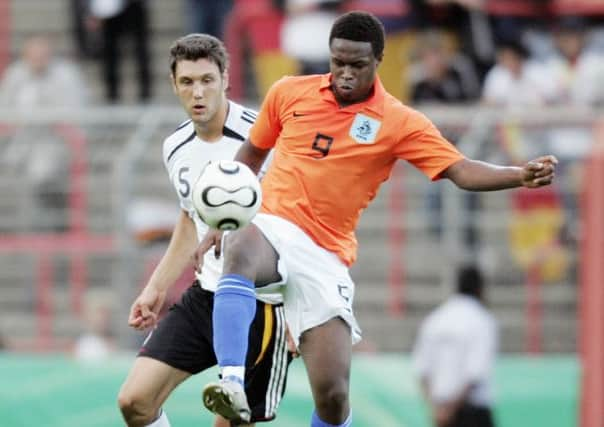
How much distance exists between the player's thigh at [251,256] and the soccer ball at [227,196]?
24cm

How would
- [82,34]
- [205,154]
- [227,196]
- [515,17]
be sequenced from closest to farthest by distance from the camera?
[227,196], [205,154], [515,17], [82,34]

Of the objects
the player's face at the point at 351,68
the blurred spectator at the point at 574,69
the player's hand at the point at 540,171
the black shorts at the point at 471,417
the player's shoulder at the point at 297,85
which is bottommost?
the black shorts at the point at 471,417

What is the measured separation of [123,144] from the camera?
44.3ft

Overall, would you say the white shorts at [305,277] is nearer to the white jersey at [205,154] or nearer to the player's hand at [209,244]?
the player's hand at [209,244]

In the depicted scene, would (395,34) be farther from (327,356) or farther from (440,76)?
(327,356)

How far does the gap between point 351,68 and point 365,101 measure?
0.24 m

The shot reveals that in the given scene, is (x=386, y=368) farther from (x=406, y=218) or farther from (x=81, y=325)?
(x=81, y=325)

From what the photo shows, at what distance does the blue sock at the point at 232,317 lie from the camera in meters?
7.91

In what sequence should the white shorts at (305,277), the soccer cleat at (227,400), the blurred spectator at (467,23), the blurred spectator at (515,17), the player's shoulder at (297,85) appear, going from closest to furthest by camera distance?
the soccer cleat at (227,400) < the white shorts at (305,277) < the player's shoulder at (297,85) < the blurred spectator at (467,23) < the blurred spectator at (515,17)

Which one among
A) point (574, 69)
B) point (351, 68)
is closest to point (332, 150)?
point (351, 68)

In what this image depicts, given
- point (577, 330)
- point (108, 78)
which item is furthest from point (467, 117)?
point (108, 78)

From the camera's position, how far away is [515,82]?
46.3ft

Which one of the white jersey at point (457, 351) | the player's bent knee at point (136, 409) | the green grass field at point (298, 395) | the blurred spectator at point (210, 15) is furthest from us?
the blurred spectator at point (210, 15)

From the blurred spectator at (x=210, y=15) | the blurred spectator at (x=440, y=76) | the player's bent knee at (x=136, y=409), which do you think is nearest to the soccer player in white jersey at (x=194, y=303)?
the player's bent knee at (x=136, y=409)
